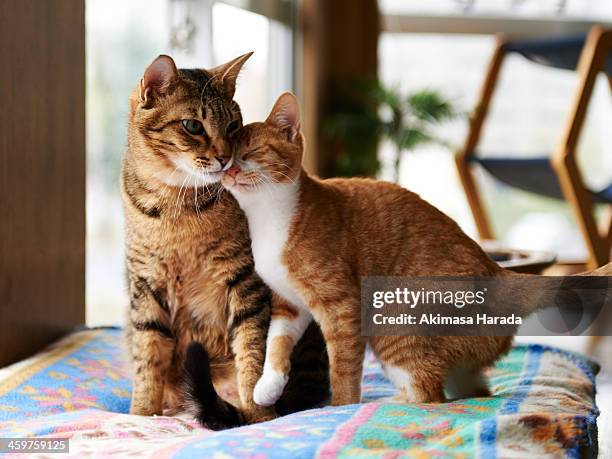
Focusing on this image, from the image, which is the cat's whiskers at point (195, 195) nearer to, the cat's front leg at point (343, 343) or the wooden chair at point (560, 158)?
the cat's front leg at point (343, 343)

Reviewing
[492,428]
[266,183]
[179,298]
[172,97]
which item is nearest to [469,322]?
[492,428]

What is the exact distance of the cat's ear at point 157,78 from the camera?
1377 mm

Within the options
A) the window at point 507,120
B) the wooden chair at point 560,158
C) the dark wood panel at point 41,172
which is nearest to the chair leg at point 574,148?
the wooden chair at point 560,158

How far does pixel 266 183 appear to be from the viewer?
1.39 m

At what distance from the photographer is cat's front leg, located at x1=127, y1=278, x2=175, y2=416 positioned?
147cm

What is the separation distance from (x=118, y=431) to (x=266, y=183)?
0.48 metres

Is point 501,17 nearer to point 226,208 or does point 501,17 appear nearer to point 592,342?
point 592,342

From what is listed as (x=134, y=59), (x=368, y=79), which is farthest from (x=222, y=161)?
(x=368, y=79)

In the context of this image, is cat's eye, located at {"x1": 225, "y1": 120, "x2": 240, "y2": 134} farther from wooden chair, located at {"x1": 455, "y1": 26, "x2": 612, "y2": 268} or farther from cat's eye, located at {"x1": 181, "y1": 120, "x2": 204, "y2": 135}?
wooden chair, located at {"x1": 455, "y1": 26, "x2": 612, "y2": 268}

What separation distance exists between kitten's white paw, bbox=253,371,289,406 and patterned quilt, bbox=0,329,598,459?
0.20 ft

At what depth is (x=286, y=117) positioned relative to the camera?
1426 millimetres

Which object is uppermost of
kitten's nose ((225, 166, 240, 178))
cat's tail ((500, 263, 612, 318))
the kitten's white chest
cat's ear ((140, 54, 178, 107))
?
cat's ear ((140, 54, 178, 107))

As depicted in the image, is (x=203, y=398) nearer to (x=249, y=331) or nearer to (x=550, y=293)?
(x=249, y=331)

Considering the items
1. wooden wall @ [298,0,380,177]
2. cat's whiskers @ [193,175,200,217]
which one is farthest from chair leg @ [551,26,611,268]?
cat's whiskers @ [193,175,200,217]
